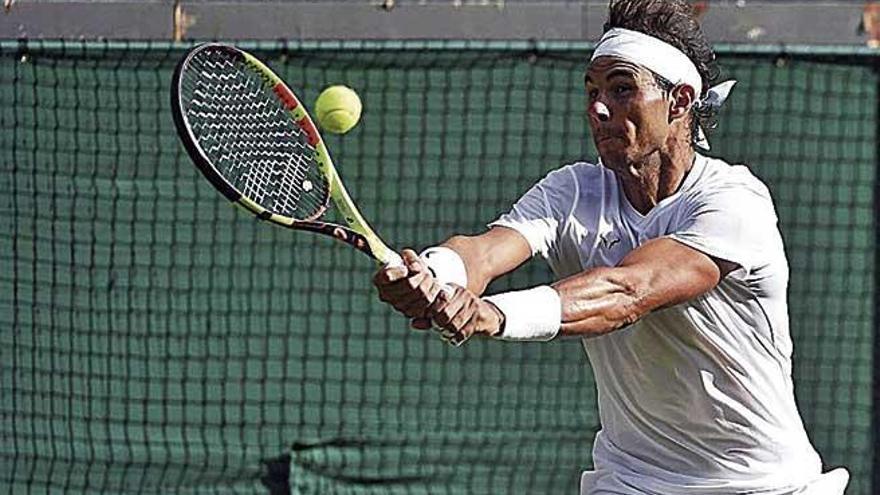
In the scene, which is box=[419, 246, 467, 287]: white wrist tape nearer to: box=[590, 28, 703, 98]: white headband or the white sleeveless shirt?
the white sleeveless shirt

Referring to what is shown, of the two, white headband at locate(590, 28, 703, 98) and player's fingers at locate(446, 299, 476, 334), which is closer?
player's fingers at locate(446, 299, 476, 334)

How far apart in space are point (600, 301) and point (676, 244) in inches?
9.5

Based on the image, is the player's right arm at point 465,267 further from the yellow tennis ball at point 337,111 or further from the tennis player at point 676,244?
the yellow tennis ball at point 337,111

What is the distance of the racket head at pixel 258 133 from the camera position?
129 inches

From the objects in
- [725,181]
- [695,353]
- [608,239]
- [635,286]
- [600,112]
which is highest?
[600,112]

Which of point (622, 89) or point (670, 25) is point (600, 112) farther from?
point (670, 25)

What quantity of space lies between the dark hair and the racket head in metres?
0.68

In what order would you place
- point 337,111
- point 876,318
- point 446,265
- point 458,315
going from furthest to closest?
1. point 876,318
2. point 337,111
3. point 446,265
4. point 458,315

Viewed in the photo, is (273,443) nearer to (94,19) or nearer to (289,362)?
(289,362)

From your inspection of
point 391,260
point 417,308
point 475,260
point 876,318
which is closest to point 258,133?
point 475,260

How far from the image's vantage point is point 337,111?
4.24 meters

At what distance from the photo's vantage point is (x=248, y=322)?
5.54m

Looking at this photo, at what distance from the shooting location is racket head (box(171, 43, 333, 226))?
10.7 feet

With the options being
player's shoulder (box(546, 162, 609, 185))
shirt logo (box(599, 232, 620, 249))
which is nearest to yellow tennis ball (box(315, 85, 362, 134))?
player's shoulder (box(546, 162, 609, 185))
